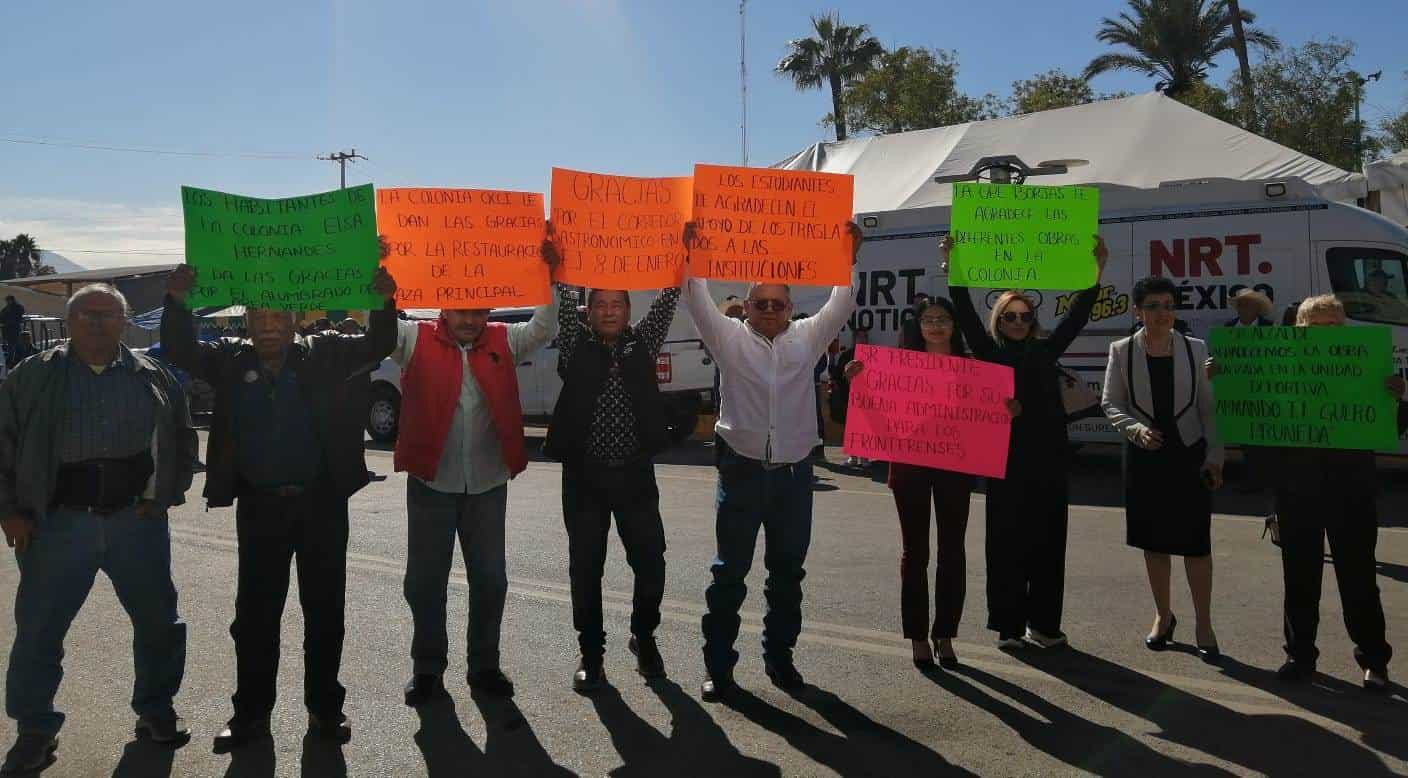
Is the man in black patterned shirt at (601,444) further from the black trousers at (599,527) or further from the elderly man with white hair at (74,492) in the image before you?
the elderly man with white hair at (74,492)

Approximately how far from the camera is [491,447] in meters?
4.97

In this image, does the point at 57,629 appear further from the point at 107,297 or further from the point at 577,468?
the point at 577,468

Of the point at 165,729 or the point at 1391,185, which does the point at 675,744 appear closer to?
the point at 165,729

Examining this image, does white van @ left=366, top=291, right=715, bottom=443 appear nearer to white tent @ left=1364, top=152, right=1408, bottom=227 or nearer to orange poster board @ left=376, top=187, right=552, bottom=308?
orange poster board @ left=376, top=187, right=552, bottom=308

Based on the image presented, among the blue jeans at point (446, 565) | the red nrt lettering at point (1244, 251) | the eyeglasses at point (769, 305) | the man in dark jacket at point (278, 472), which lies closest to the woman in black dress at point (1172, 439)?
the eyeglasses at point (769, 305)

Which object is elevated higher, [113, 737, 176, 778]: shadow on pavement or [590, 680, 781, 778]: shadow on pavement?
[590, 680, 781, 778]: shadow on pavement

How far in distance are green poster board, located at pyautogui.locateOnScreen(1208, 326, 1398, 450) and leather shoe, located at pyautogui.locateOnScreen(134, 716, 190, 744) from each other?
475cm

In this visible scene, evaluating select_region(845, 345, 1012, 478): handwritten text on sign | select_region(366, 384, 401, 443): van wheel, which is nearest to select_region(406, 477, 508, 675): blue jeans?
select_region(845, 345, 1012, 478): handwritten text on sign

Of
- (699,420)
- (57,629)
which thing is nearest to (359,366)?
(57,629)

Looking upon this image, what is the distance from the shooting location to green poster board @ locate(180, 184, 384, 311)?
15.0 ft

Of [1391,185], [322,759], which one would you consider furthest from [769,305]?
[1391,185]

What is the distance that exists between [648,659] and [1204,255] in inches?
354

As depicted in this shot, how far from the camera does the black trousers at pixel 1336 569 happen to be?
16.5 feet

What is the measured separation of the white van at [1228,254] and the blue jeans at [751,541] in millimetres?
6737
